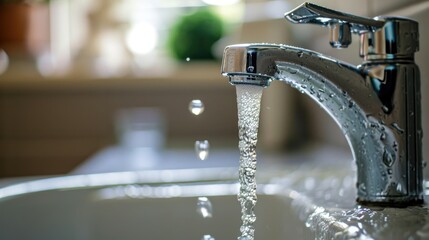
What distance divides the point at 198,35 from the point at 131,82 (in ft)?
1.09

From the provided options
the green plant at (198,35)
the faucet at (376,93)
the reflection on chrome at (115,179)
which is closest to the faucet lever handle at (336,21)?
the faucet at (376,93)

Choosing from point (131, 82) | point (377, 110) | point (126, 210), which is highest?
point (131, 82)

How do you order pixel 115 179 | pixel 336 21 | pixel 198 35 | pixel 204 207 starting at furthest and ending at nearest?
pixel 198 35 < pixel 115 179 < pixel 204 207 < pixel 336 21

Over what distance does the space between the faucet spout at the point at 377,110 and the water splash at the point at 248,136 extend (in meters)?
0.03

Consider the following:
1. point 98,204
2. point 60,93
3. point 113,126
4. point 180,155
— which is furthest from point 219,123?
point 98,204

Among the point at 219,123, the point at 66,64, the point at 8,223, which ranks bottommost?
the point at 8,223

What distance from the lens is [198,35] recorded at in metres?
2.21

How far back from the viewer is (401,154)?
59cm

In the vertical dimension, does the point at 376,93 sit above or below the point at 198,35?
below

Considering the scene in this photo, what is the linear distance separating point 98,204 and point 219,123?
113 cm

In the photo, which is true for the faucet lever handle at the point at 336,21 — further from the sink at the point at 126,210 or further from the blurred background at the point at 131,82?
the blurred background at the point at 131,82

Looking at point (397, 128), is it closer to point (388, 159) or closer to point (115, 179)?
point (388, 159)

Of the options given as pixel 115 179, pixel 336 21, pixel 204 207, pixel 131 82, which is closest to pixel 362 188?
pixel 336 21

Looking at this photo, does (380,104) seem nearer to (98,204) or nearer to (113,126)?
(98,204)
